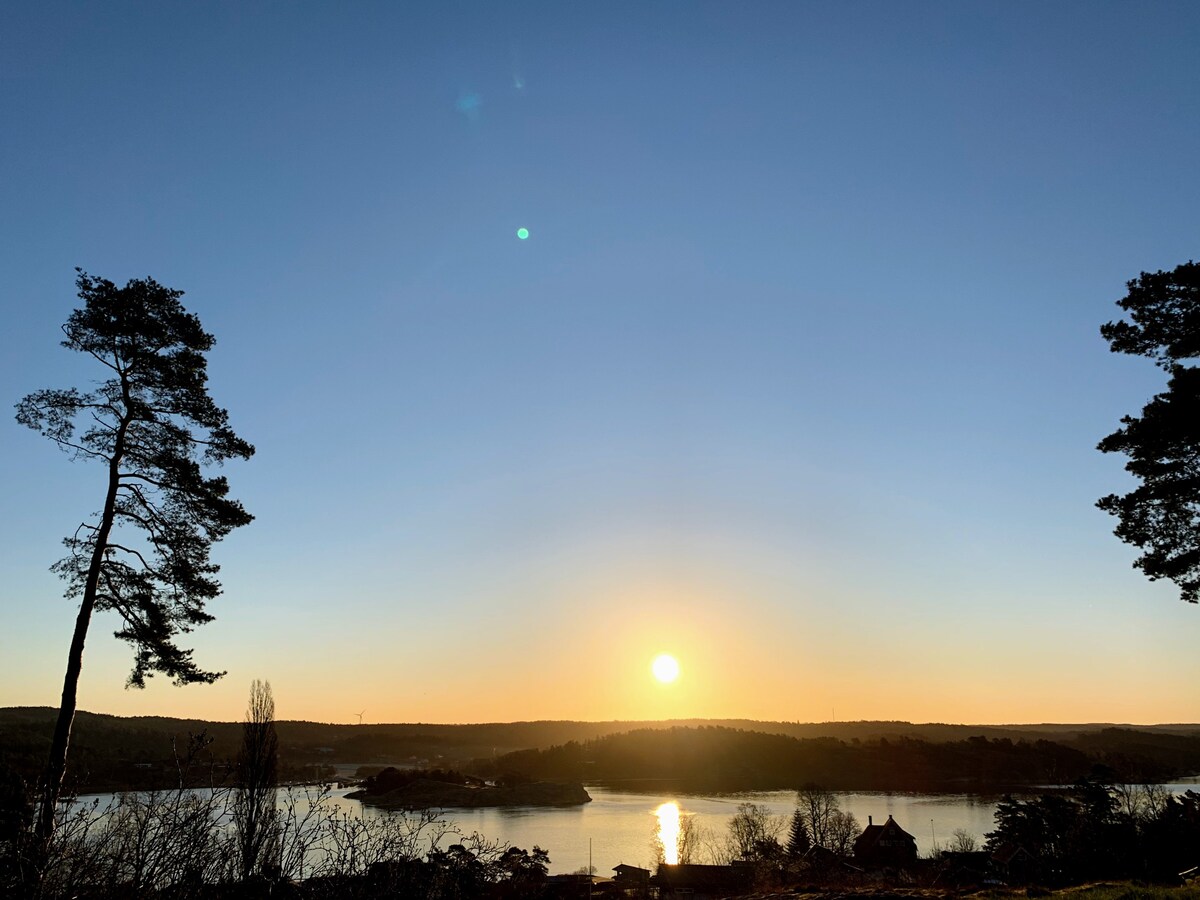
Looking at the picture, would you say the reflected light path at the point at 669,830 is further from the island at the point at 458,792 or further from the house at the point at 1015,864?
the house at the point at 1015,864

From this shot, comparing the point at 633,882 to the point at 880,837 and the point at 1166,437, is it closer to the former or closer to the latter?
the point at 880,837

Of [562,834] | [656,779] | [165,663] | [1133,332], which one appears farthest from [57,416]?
[656,779]

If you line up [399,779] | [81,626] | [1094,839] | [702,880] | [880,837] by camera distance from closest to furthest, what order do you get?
[81,626], [1094,839], [702,880], [880,837], [399,779]

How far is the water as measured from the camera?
232ft

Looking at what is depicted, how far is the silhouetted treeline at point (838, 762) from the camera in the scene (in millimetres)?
160000

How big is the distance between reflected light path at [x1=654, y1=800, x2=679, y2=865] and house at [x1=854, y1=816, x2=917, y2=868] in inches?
582

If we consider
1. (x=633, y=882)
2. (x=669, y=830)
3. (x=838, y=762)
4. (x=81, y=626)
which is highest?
(x=81, y=626)

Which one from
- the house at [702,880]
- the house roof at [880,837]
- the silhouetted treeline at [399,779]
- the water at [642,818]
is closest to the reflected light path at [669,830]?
the water at [642,818]

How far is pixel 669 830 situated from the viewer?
8794cm

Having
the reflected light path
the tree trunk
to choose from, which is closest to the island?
the reflected light path

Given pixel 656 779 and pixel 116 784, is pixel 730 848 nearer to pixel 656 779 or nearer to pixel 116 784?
pixel 116 784

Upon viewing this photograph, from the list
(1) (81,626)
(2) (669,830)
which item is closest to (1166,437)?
(1) (81,626)

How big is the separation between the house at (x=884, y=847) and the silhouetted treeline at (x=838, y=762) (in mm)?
100287

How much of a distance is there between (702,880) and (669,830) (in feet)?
145
